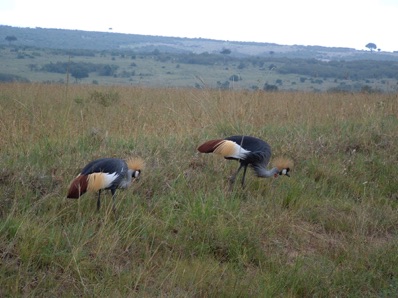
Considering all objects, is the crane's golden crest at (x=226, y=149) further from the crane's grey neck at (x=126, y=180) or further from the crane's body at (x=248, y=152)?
the crane's grey neck at (x=126, y=180)

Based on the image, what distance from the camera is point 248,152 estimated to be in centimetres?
590

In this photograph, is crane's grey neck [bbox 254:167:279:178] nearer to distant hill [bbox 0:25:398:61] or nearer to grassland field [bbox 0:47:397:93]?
grassland field [bbox 0:47:397:93]

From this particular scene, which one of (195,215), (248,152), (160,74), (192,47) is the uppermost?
(248,152)

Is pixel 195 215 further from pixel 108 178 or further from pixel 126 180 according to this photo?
pixel 108 178

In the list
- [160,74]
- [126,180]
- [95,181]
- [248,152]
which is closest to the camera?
[95,181]

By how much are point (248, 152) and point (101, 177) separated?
1.85 meters

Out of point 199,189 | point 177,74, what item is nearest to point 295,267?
point 199,189

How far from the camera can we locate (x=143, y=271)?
4.18 meters

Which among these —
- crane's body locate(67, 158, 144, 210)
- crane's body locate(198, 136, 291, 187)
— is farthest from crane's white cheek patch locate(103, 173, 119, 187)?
crane's body locate(198, 136, 291, 187)

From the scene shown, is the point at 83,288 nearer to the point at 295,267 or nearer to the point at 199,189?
the point at 295,267

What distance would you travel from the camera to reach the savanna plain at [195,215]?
416 cm

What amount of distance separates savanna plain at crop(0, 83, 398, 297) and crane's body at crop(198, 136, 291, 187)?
297mm

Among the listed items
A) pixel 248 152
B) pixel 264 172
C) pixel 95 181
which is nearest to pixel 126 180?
pixel 95 181

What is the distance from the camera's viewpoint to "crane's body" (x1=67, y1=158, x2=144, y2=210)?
458 centimetres
